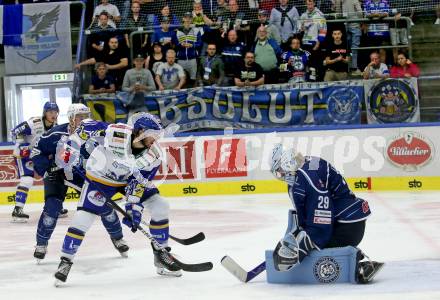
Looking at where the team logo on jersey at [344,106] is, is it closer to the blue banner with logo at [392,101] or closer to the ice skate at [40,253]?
the blue banner with logo at [392,101]

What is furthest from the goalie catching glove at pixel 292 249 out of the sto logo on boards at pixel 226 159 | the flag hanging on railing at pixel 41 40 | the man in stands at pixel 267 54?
the flag hanging on railing at pixel 41 40

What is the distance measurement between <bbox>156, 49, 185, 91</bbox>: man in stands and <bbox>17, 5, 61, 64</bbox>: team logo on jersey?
2.21 meters

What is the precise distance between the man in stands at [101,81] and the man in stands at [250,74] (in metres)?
1.99

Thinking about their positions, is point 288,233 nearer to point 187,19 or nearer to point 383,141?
point 383,141

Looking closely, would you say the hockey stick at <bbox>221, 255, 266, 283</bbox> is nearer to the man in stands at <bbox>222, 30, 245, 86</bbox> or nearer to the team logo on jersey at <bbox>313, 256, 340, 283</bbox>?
the team logo on jersey at <bbox>313, 256, 340, 283</bbox>

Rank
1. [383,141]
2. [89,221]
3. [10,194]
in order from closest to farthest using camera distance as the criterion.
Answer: [89,221]
[383,141]
[10,194]

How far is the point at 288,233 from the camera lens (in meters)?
5.61

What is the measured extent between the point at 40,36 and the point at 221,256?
8.59 metres

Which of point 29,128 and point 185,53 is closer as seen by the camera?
point 29,128

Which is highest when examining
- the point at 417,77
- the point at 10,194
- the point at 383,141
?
the point at 417,77

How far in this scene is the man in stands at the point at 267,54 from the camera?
13.6m

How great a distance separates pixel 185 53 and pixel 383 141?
3449 mm

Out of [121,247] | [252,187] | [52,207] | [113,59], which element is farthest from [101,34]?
[121,247]

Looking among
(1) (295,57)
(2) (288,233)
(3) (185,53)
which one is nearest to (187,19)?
(3) (185,53)
